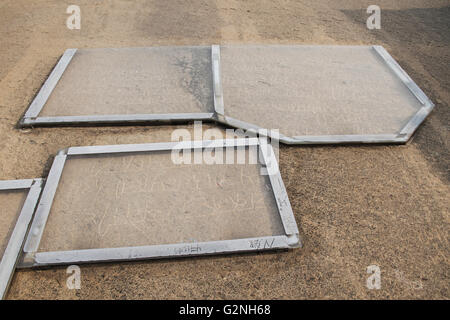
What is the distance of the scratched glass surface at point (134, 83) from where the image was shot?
2.87 metres

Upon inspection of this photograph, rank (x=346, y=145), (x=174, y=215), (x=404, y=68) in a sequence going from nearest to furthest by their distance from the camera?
(x=174, y=215)
(x=346, y=145)
(x=404, y=68)

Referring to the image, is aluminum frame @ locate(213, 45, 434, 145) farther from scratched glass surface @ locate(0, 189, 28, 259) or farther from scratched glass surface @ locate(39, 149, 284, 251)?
scratched glass surface @ locate(0, 189, 28, 259)

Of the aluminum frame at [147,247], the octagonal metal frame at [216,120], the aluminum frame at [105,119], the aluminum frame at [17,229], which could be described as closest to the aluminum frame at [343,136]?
the octagonal metal frame at [216,120]

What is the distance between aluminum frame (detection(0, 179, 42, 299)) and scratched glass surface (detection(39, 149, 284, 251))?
124mm

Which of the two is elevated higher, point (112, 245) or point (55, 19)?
point (55, 19)

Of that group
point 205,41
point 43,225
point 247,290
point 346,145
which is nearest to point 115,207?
point 43,225

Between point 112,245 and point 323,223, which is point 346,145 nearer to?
point 323,223

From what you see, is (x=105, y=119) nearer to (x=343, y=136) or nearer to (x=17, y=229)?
(x=17, y=229)

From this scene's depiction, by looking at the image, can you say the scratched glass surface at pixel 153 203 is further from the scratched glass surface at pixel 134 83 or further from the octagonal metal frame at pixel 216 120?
the scratched glass surface at pixel 134 83

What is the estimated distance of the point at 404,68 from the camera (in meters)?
3.58

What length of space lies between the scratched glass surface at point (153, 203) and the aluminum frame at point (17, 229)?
124 millimetres

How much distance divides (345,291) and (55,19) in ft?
15.5

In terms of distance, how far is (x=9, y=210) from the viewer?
2059mm
